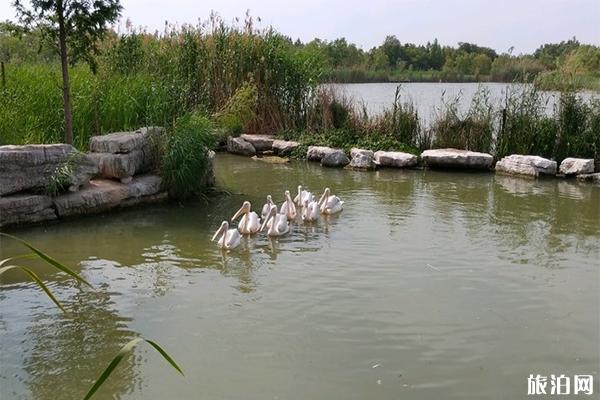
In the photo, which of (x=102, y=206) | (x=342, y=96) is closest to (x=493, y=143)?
(x=342, y=96)

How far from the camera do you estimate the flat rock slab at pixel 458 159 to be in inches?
508

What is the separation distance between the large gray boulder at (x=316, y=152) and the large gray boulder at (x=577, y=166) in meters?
4.55

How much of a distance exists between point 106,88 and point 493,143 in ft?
24.9

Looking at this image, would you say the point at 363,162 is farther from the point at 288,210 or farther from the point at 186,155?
the point at 288,210

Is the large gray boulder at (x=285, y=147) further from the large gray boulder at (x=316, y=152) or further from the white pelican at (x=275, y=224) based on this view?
the white pelican at (x=275, y=224)

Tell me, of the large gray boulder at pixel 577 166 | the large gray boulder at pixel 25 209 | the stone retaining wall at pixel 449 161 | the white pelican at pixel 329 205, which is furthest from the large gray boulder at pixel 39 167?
the large gray boulder at pixel 577 166

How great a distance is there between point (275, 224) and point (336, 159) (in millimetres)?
5897

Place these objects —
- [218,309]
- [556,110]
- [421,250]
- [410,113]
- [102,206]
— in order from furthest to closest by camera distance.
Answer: [410,113]
[556,110]
[102,206]
[421,250]
[218,309]

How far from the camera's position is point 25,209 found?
802 centimetres

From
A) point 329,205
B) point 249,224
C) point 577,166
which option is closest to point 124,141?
point 249,224

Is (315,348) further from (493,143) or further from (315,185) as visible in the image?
(493,143)

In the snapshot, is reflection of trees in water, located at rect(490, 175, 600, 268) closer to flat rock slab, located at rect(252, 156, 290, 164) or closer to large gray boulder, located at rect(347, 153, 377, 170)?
large gray boulder, located at rect(347, 153, 377, 170)

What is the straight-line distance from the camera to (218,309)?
18.2 ft

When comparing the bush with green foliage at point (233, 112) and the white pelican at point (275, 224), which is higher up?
the bush with green foliage at point (233, 112)
